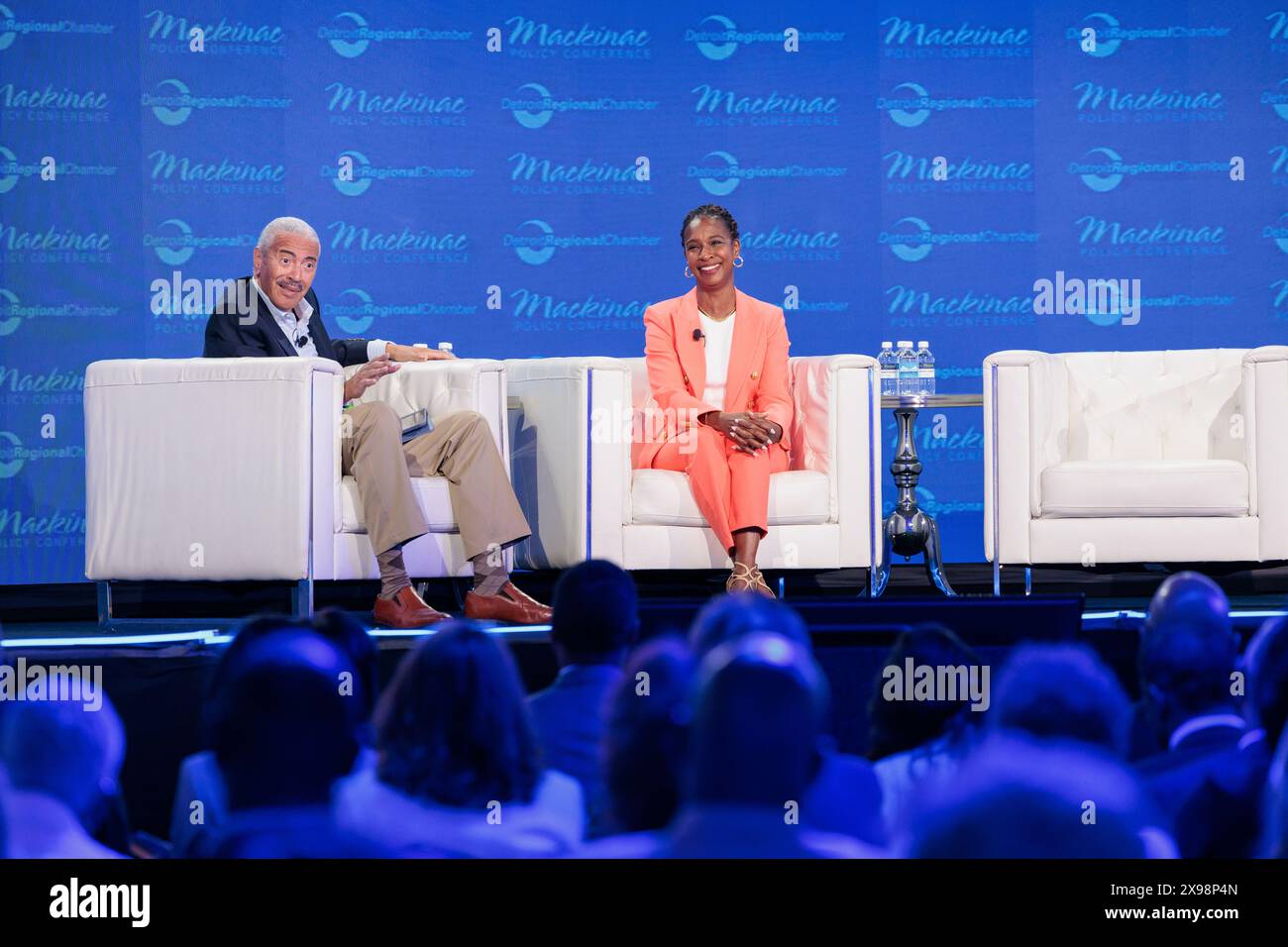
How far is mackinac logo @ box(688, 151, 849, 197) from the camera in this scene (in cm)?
573

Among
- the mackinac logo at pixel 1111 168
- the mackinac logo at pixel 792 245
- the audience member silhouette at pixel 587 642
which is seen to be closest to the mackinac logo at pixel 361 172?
→ the mackinac logo at pixel 792 245

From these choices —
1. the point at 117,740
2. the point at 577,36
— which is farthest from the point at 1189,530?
the point at 577,36

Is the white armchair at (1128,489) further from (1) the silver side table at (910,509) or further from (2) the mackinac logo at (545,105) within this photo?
(2) the mackinac logo at (545,105)

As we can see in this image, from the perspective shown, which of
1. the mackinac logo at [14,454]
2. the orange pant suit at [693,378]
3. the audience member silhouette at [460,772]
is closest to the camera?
the audience member silhouette at [460,772]

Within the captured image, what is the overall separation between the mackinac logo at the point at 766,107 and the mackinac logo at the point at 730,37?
157 mm

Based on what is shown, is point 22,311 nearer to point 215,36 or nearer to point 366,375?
point 215,36

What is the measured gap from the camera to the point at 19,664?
7.03 feet

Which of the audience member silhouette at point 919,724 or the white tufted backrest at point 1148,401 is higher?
the white tufted backrest at point 1148,401

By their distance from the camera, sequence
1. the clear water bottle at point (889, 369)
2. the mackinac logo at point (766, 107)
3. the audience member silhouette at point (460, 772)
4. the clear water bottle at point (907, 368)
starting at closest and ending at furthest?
the audience member silhouette at point (460, 772)
the clear water bottle at point (889, 369)
the clear water bottle at point (907, 368)
the mackinac logo at point (766, 107)

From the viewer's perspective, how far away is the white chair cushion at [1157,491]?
12.5 feet

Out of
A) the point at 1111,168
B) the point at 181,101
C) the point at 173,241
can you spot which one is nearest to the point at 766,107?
the point at 1111,168

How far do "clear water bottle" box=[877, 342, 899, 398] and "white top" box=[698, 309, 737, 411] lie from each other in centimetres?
132

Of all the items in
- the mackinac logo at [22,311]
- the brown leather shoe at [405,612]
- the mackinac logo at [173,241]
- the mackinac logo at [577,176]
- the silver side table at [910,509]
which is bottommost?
the brown leather shoe at [405,612]

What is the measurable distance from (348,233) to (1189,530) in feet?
11.7
